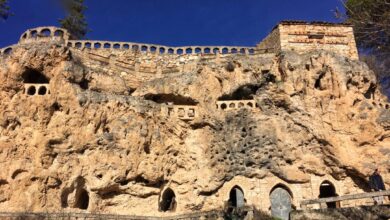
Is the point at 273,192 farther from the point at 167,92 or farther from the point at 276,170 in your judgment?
the point at 167,92

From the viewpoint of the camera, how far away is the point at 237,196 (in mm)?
21656

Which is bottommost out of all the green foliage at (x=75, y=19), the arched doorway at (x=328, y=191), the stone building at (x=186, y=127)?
the arched doorway at (x=328, y=191)

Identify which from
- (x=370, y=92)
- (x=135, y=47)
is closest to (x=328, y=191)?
Answer: (x=370, y=92)

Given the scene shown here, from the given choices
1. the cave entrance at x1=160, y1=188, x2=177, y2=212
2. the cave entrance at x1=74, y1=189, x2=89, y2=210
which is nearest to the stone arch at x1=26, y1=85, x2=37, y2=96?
the cave entrance at x1=74, y1=189, x2=89, y2=210

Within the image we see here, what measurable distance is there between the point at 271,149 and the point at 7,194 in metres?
14.0

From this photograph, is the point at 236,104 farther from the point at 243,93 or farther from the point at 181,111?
the point at 181,111

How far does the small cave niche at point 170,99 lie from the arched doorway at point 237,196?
5686 mm

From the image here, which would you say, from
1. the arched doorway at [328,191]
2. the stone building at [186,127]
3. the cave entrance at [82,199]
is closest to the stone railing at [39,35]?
the stone building at [186,127]

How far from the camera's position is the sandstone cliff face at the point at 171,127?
18.8 meters

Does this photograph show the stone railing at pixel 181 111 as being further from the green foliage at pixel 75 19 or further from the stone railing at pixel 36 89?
the green foliage at pixel 75 19

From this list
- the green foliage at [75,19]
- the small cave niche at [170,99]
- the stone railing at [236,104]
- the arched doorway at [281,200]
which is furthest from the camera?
the green foliage at [75,19]

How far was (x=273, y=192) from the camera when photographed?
70.2ft

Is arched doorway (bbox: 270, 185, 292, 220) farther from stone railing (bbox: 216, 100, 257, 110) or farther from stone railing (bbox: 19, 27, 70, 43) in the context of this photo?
stone railing (bbox: 19, 27, 70, 43)

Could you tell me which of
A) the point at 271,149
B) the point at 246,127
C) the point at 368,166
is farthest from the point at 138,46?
the point at 368,166
